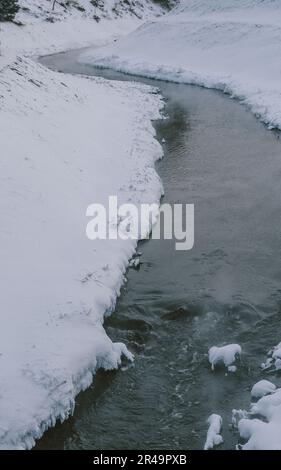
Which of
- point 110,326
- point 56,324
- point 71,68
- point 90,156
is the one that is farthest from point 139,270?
point 71,68

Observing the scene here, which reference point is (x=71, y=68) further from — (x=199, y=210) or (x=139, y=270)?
(x=139, y=270)

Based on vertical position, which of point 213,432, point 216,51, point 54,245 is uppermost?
point 216,51

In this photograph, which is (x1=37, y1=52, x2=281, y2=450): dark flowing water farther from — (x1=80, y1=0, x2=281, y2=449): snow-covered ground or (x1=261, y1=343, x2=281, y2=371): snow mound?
(x1=80, y1=0, x2=281, y2=449): snow-covered ground

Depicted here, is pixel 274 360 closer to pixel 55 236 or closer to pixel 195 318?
pixel 195 318

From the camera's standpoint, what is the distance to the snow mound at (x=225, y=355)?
29.7 ft

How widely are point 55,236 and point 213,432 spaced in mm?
6670

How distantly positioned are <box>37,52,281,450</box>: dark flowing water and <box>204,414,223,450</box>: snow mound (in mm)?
118

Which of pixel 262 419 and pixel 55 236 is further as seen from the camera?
pixel 55 236

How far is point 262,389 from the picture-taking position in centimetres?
834

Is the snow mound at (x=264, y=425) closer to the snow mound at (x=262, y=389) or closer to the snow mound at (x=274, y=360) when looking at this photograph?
the snow mound at (x=262, y=389)

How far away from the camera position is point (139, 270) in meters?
12.7

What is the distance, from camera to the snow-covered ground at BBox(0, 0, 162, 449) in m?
8.39

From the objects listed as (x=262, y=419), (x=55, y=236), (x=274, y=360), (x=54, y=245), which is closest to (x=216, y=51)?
(x=55, y=236)
